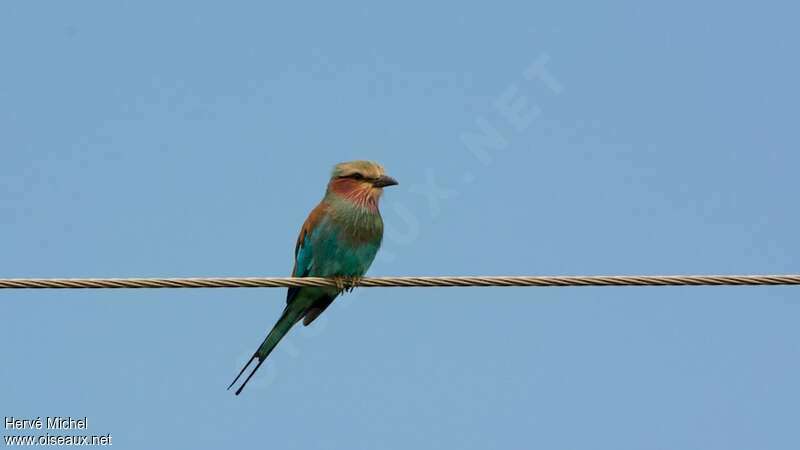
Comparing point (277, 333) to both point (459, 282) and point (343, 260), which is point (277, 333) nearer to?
point (343, 260)

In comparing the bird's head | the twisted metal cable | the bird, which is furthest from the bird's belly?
the twisted metal cable

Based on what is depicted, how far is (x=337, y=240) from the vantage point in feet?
21.7

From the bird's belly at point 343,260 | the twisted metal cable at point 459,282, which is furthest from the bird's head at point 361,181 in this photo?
the twisted metal cable at point 459,282

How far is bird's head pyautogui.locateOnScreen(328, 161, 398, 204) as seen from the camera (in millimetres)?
6824

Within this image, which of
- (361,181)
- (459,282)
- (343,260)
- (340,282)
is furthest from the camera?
(361,181)

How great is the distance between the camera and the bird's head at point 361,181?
22.4 ft

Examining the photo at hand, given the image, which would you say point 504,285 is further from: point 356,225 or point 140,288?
point 356,225

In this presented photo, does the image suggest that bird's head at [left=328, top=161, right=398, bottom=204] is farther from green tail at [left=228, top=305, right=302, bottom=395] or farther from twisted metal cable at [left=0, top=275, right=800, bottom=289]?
twisted metal cable at [left=0, top=275, right=800, bottom=289]

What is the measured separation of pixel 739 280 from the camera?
4.63 meters

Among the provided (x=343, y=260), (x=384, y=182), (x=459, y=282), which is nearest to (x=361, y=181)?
(x=384, y=182)

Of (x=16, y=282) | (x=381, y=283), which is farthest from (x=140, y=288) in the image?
(x=381, y=283)

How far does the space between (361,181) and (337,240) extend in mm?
439

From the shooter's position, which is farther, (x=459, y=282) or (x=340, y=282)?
(x=340, y=282)

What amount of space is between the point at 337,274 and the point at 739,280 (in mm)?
2562
